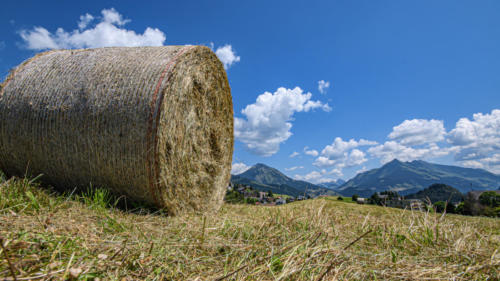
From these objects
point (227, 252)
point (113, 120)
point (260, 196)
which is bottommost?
point (227, 252)

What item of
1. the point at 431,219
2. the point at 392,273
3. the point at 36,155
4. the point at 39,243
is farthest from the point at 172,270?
the point at 36,155

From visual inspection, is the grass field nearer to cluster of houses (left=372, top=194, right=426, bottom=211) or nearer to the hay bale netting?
cluster of houses (left=372, top=194, right=426, bottom=211)

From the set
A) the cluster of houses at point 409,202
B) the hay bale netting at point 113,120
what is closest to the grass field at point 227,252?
the cluster of houses at point 409,202

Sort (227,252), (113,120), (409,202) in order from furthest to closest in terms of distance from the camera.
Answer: (409,202)
(113,120)
(227,252)

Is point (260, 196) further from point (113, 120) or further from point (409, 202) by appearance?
point (113, 120)

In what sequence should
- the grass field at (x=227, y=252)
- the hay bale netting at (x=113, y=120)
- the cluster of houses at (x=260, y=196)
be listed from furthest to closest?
1. the cluster of houses at (x=260, y=196)
2. the hay bale netting at (x=113, y=120)
3. the grass field at (x=227, y=252)

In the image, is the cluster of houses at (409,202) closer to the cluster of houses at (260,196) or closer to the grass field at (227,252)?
the grass field at (227,252)

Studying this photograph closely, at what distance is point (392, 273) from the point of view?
6.00 ft

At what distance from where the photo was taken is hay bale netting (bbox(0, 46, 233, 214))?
3.62 m

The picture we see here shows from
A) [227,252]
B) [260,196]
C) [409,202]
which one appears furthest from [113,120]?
[260,196]

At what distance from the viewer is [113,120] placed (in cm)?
365

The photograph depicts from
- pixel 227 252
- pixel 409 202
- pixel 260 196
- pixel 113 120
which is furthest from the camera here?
pixel 260 196

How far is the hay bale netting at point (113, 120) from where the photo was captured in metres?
3.62

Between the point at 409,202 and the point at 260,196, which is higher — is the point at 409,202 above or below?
above
